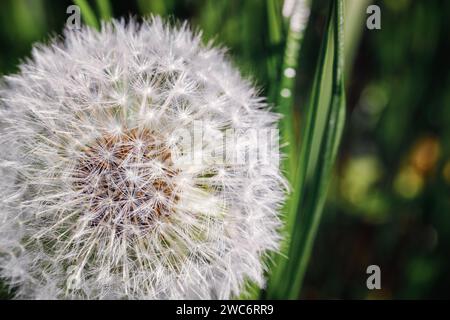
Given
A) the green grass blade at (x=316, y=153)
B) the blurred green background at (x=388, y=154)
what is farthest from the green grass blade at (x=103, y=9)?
the green grass blade at (x=316, y=153)

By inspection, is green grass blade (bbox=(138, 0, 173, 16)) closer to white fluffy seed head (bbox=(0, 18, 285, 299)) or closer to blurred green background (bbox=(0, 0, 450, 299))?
blurred green background (bbox=(0, 0, 450, 299))

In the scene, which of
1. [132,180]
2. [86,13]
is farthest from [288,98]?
[86,13]

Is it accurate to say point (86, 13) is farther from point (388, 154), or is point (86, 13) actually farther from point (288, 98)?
point (388, 154)

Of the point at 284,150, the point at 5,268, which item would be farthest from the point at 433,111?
the point at 5,268

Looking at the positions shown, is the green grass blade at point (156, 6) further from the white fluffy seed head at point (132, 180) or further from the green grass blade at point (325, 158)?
the green grass blade at point (325, 158)

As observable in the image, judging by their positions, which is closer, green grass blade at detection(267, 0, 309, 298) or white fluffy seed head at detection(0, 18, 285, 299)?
white fluffy seed head at detection(0, 18, 285, 299)

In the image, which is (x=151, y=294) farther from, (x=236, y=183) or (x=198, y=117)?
(x=198, y=117)

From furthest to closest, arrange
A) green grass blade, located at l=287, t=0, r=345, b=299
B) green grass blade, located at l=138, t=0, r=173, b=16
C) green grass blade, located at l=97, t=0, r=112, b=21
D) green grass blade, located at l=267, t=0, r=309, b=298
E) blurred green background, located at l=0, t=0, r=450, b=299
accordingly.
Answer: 1. blurred green background, located at l=0, t=0, r=450, b=299
2. green grass blade, located at l=138, t=0, r=173, b=16
3. green grass blade, located at l=97, t=0, r=112, b=21
4. green grass blade, located at l=267, t=0, r=309, b=298
5. green grass blade, located at l=287, t=0, r=345, b=299

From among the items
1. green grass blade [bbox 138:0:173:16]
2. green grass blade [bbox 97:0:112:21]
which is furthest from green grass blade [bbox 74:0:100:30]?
green grass blade [bbox 138:0:173:16]
